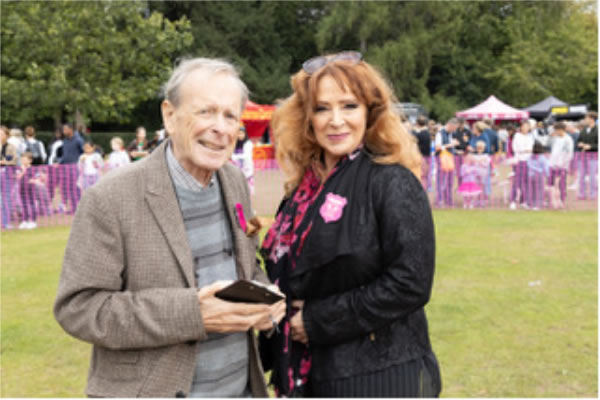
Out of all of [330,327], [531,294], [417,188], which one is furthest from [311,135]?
[531,294]

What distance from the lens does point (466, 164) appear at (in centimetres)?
1409

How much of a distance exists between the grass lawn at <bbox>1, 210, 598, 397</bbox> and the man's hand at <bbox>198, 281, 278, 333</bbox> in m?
2.86

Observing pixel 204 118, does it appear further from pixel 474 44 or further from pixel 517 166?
pixel 474 44

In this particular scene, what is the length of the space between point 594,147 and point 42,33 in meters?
24.0

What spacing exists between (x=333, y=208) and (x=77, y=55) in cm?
3100

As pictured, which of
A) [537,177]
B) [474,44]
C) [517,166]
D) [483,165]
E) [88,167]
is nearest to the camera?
[88,167]

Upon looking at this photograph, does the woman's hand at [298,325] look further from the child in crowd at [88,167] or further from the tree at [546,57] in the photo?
the tree at [546,57]

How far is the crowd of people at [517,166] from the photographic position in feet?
44.7

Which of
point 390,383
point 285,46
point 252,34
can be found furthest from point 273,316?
point 285,46

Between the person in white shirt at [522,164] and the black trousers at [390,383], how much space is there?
1212cm

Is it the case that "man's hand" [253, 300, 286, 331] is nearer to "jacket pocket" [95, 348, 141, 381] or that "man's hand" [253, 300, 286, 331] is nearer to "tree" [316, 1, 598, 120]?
"jacket pocket" [95, 348, 141, 381]

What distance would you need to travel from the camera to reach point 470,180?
1393 centimetres

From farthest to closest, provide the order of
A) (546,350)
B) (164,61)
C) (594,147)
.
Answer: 1. (164,61)
2. (594,147)
3. (546,350)

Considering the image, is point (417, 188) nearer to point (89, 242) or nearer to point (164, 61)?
point (89, 242)
